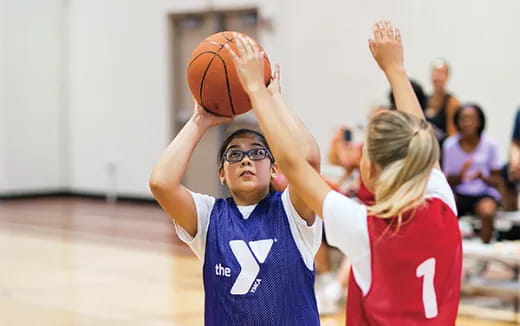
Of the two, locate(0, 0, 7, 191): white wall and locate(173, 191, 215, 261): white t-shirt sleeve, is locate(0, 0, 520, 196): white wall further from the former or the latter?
Result: locate(173, 191, 215, 261): white t-shirt sleeve

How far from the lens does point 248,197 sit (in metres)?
2.67

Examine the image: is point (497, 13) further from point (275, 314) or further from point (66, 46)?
point (66, 46)

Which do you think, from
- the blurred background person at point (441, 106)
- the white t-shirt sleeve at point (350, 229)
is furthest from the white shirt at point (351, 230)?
the blurred background person at point (441, 106)

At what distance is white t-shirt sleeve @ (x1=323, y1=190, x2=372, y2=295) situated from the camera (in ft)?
6.61

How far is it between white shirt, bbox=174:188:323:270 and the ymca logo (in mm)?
88

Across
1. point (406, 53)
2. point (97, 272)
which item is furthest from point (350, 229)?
point (406, 53)

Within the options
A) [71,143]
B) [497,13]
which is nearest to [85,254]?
[497,13]

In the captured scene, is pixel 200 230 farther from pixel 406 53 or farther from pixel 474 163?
pixel 406 53

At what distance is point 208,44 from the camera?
2803mm

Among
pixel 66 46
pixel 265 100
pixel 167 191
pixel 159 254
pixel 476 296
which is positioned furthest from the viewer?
pixel 66 46

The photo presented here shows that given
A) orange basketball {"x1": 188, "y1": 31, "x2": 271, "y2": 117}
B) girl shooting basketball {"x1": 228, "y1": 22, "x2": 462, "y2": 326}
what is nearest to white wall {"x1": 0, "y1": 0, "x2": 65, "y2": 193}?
orange basketball {"x1": 188, "y1": 31, "x2": 271, "y2": 117}

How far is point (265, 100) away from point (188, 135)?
534 millimetres

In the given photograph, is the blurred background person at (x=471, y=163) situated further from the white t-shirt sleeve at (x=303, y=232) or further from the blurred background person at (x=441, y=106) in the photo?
the white t-shirt sleeve at (x=303, y=232)

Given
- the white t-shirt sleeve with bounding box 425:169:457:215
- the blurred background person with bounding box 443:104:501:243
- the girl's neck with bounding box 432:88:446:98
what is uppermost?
the white t-shirt sleeve with bounding box 425:169:457:215
